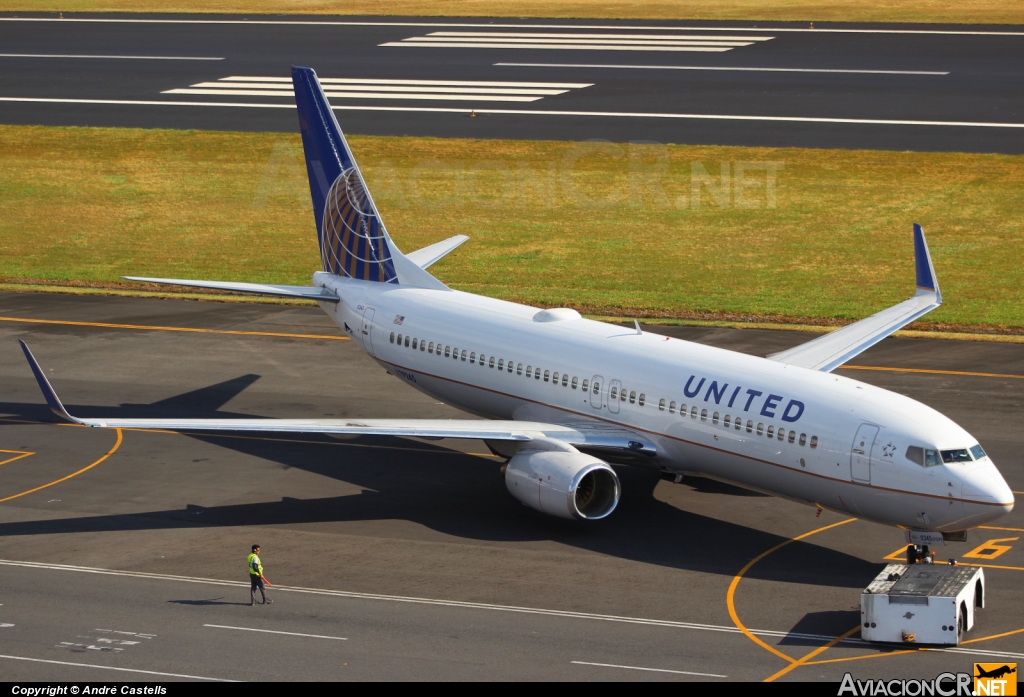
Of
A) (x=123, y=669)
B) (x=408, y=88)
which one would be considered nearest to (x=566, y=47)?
(x=408, y=88)

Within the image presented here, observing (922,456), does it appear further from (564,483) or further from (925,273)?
(925,273)

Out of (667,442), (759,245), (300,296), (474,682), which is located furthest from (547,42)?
(474,682)

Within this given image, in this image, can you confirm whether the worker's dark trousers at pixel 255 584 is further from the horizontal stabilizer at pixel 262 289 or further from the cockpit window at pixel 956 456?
the cockpit window at pixel 956 456

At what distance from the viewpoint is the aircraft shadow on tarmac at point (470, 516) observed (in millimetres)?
37281

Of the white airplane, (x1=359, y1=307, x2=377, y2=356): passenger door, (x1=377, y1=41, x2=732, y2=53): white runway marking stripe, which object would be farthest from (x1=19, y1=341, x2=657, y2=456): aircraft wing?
(x1=377, y1=41, x2=732, y2=53): white runway marking stripe

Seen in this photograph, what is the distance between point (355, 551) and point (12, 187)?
211 feet

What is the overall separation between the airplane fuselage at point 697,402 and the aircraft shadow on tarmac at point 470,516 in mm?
1605

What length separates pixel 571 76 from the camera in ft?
335

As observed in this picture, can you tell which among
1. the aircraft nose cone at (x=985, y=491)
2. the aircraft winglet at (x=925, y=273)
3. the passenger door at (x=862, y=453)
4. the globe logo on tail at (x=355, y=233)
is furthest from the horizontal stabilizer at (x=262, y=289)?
the aircraft nose cone at (x=985, y=491)

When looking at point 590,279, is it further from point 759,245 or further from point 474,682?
point 474,682

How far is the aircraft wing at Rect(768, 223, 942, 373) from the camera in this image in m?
45.6

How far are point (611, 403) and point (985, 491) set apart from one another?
11692 millimetres

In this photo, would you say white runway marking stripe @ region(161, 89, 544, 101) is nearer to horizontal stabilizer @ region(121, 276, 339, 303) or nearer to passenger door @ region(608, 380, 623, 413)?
horizontal stabilizer @ region(121, 276, 339, 303)

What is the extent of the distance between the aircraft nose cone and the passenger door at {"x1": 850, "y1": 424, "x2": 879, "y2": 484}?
8.27ft
